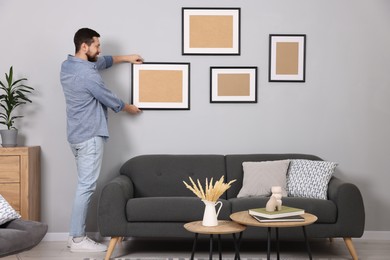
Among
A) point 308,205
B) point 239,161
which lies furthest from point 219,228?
point 239,161

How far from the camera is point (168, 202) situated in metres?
4.60

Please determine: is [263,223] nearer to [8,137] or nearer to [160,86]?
[160,86]

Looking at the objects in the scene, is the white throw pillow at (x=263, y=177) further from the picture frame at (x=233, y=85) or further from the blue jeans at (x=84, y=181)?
the blue jeans at (x=84, y=181)

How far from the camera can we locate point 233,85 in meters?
5.49

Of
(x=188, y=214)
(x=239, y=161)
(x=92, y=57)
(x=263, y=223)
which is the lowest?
(x=188, y=214)

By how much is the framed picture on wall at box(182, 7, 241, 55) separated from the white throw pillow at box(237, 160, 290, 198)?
110 centimetres

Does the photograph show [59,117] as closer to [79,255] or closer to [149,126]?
[149,126]

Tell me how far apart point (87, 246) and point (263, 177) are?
5.19 feet

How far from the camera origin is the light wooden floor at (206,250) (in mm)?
4762

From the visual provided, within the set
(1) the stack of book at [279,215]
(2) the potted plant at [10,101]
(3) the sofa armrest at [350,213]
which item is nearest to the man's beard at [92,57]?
(2) the potted plant at [10,101]

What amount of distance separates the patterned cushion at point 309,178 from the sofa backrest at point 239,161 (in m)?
0.20

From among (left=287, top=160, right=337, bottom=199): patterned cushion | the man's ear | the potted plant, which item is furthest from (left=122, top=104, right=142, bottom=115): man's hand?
(left=287, top=160, right=337, bottom=199): patterned cushion

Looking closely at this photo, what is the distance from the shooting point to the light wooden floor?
476cm

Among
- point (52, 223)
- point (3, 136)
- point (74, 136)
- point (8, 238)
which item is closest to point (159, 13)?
point (74, 136)
